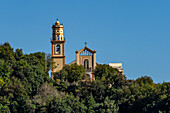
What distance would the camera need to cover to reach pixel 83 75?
90.9m

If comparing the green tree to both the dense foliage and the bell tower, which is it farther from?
the bell tower

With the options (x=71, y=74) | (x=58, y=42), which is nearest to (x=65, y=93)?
(x=71, y=74)

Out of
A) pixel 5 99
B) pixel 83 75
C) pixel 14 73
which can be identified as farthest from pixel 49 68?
pixel 5 99

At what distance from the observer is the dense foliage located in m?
73.9

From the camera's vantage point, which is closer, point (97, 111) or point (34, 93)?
point (97, 111)

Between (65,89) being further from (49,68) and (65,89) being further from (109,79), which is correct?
(49,68)

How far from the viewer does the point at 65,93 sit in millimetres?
79562

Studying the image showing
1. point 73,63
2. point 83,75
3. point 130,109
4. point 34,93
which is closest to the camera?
point 130,109

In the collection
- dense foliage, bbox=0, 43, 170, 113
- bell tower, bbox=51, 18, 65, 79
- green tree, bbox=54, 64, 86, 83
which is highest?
bell tower, bbox=51, 18, 65, 79

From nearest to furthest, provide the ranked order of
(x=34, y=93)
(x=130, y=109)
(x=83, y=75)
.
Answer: (x=130, y=109), (x=34, y=93), (x=83, y=75)

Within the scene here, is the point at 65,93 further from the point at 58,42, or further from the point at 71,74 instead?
the point at 58,42

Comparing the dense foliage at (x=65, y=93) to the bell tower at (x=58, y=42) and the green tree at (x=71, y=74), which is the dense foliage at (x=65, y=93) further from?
the bell tower at (x=58, y=42)

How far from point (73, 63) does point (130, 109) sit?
2991cm

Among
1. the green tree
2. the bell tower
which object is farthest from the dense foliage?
the bell tower
